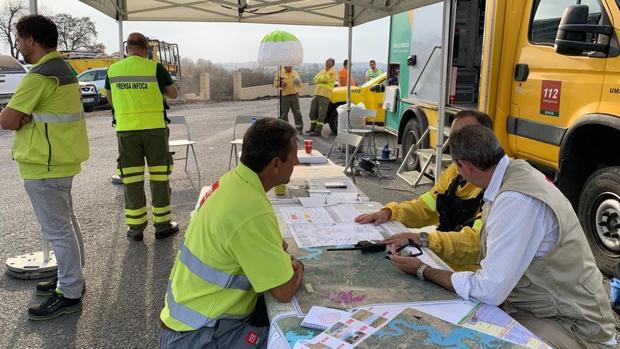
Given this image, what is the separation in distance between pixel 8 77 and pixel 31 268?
45.0ft

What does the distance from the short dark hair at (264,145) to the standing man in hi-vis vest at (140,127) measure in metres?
3.02

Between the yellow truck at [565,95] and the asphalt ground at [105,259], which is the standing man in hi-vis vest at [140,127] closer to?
the asphalt ground at [105,259]

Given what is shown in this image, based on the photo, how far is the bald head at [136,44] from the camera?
454 centimetres

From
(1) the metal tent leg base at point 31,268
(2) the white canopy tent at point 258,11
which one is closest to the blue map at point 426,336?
(1) the metal tent leg base at point 31,268

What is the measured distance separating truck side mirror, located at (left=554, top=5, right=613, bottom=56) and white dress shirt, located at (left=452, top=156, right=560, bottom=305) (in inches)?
90.1

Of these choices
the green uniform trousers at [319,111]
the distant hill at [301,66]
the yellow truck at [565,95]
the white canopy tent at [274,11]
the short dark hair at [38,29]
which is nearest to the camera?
the short dark hair at [38,29]

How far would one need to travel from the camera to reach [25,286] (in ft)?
12.3

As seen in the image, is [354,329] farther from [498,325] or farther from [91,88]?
[91,88]

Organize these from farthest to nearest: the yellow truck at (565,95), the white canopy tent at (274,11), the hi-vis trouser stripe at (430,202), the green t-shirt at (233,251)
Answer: the white canopy tent at (274,11)
the yellow truck at (565,95)
the hi-vis trouser stripe at (430,202)
the green t-shirt at (233,251)

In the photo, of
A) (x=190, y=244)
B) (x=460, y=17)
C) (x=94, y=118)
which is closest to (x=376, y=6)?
(x=460, y=17)

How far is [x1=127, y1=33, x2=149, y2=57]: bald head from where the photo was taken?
179 inches

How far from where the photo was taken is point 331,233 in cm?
241

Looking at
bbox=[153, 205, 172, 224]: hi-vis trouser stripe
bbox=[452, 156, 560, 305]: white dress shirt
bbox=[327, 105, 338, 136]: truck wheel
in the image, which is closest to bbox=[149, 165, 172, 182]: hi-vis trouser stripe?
bbox=[153, 205, 172, 224]: hi-vis trouser stripe

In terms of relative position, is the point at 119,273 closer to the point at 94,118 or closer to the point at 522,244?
the point at 522,244
